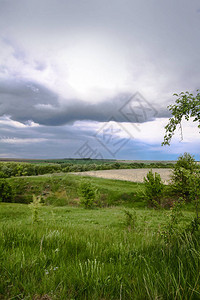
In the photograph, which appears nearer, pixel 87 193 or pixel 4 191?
pixel 87 193

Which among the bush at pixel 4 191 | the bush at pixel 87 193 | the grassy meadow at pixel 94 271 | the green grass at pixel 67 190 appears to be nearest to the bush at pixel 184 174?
the grassy meadow at pixel 94 271

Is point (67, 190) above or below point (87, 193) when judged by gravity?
below

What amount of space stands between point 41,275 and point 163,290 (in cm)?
112

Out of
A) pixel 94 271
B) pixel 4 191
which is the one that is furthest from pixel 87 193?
pixel 94 271

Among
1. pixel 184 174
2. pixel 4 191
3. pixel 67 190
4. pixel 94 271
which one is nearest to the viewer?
pixel 94 271

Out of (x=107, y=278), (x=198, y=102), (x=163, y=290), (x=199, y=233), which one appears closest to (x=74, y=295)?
(x=107, y=278)

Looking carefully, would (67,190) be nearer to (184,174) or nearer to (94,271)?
(184,174)

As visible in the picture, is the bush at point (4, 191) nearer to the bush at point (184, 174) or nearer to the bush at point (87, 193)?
the bush at point (87, 193)

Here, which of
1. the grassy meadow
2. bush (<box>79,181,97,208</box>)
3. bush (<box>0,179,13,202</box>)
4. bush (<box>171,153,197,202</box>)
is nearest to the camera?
the grassy meadow

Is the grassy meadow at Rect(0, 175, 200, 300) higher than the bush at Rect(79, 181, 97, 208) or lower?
Result: higher

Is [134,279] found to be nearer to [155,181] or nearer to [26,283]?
[26,283]

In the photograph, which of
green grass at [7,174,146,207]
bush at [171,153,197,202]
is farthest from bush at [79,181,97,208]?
bush at [171,153,197,202]

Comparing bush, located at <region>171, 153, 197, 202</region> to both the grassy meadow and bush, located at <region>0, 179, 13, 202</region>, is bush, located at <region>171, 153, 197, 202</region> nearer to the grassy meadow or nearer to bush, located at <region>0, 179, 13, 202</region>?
the grassy meadow

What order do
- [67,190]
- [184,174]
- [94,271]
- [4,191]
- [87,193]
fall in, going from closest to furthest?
[94,271] < [184,174] < [87,193] < [4,191] < [67,190]
